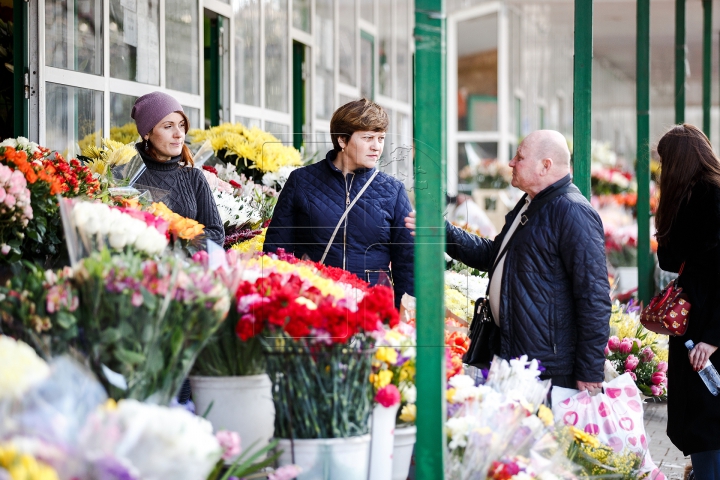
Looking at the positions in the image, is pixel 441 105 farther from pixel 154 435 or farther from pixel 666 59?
pixel 666 59

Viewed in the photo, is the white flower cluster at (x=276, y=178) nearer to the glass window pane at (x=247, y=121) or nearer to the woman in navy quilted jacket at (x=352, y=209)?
the glass window pane at (x=247, y=121)

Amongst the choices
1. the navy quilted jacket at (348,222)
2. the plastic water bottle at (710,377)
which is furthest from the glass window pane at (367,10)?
the plastic water bottle at (710,377)

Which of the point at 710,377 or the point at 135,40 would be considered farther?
the point at 135,40

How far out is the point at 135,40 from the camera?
5.18 meters

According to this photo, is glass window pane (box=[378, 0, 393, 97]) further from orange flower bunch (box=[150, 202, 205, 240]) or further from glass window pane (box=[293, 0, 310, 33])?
orange flower bunch (box=[150, 202, 205, 240])

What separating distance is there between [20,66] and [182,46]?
1742mm

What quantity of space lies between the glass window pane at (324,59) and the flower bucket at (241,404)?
6491mm

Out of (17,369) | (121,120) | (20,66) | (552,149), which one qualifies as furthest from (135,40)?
(17,369)

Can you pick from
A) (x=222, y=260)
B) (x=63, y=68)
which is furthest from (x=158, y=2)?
(x=222, y=260)

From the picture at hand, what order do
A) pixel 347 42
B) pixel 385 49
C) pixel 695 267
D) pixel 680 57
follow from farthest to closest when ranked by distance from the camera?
pixel 385 49
pixel 347 42
pixel 680 57
pixel 695 267

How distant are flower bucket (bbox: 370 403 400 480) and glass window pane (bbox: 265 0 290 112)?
17.7 ft

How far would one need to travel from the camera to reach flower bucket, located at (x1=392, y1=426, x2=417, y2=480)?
256 cm

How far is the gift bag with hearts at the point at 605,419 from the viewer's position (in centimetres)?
323

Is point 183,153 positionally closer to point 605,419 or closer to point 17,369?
point 605,419
